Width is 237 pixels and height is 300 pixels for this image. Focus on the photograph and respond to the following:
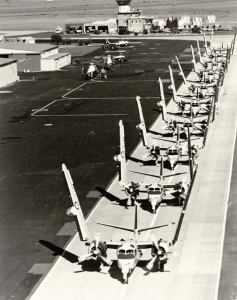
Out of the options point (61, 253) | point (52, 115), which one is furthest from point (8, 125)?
point (61, 253)

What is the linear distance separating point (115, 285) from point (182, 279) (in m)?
4.95

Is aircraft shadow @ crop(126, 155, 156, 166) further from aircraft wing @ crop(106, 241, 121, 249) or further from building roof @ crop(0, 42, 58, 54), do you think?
building roof @ crop(0, 42, 58, 54)

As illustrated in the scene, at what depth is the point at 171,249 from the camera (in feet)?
166

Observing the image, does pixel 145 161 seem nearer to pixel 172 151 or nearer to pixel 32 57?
pixel 172 151

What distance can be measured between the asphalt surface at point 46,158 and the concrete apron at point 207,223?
10.5m

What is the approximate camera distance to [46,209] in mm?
61250

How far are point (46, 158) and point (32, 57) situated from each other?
296ft

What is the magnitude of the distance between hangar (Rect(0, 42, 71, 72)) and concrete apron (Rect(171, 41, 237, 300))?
80.6 m

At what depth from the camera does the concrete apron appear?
4475 cm

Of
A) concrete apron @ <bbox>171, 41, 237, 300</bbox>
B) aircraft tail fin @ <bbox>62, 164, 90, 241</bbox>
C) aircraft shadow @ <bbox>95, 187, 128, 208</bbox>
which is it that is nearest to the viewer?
concrete apron @ <bbox>171, 41, 237, 300</bbox>

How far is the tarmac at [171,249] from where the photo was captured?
1743 inches

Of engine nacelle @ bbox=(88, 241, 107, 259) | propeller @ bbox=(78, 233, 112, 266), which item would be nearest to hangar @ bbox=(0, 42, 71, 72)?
engine nacelle @ bbox=(88, 241, 107, 259)

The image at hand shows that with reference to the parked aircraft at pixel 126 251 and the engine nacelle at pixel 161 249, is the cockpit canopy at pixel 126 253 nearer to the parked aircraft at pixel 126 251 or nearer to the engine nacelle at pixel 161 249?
the parked aircraft at pixel 126 251

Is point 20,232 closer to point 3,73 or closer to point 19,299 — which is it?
point 19,299
